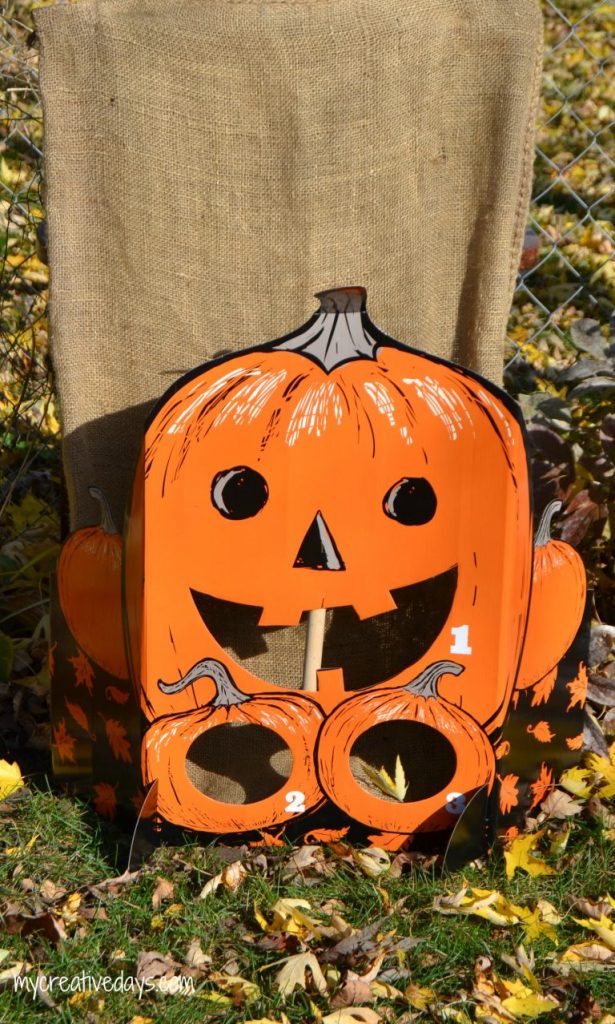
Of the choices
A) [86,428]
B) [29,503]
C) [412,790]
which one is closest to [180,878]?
[412,790]

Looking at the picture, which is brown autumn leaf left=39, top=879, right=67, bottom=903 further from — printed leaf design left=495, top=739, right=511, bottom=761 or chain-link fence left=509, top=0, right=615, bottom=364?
chain-link fence left=509, top=0, right=615, bottom=364

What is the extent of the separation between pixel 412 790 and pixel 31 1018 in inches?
32.9

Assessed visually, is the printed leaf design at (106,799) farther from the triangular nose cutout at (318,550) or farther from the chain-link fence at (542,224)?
the chain-link fence at (542,224)

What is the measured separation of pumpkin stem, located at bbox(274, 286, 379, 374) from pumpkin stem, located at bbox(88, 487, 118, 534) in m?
0.44

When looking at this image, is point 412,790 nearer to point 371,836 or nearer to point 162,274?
point 371,836

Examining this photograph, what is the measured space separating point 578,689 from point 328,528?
0.61 m

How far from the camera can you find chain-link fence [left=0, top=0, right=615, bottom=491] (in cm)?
274

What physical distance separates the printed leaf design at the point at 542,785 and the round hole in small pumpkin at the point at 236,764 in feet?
1.58

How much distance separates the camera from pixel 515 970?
166 centimetres

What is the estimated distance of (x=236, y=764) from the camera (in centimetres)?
209

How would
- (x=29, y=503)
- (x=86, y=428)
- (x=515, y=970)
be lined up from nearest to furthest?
(x=515, y=970) → (x=86, y=428) → (x=29, y=503)

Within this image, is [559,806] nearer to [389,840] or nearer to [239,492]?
[389,840]

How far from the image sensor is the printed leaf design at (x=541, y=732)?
76.7 inches

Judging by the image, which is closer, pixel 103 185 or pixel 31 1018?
pixel 31 1018
